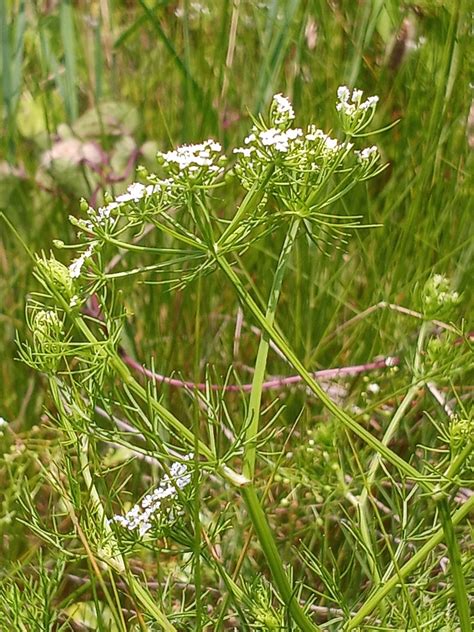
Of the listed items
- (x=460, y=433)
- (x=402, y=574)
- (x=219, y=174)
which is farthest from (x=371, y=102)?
(x=402, y=574)

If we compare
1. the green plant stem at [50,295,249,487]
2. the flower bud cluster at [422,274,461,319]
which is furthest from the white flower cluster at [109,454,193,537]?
the flower bud cluster at [422,274,461,319]

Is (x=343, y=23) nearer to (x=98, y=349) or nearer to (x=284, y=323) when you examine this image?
(x=284, y=323)

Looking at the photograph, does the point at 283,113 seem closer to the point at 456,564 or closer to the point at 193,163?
the point at 193,163

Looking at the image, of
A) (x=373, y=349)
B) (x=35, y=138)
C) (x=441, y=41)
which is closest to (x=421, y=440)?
(x=373, y=349)

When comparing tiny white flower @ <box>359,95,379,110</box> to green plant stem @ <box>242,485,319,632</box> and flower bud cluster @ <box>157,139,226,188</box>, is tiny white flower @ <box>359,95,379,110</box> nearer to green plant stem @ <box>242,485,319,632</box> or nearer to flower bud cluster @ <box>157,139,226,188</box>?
flower bud cluster @ <box>157,139,226,188</box>

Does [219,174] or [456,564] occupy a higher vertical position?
[219,174]

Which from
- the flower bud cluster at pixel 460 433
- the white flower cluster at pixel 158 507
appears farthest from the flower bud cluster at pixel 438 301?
the white flower cluster at pixel 158 507
